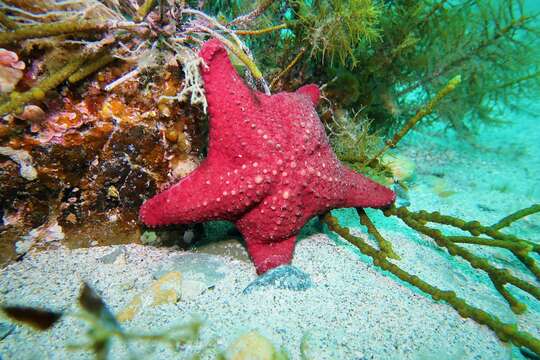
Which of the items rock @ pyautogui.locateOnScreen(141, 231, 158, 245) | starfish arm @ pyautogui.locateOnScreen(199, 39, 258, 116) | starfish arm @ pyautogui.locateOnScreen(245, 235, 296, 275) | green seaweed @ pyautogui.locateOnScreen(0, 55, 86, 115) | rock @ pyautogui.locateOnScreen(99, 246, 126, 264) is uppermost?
starfish arm @ pyautogui.locateOnScreen(199, 39, 258, 116)

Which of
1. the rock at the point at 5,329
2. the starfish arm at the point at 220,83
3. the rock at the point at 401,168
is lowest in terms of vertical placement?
the rock at the point at 5,329

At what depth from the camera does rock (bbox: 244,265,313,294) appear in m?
2.69

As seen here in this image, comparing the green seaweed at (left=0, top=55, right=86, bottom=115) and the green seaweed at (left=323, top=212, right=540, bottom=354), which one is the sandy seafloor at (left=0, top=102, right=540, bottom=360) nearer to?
the green seaweed at (left=323, top=212, right=540, bottom=354)

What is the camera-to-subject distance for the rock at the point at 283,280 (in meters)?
2.69

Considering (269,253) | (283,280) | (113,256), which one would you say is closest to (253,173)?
(269,253)

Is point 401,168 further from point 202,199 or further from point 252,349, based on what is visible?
point 252,349

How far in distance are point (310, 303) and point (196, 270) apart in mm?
1068

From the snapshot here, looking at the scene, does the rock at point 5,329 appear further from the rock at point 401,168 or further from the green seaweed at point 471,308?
the rock at point 401,168

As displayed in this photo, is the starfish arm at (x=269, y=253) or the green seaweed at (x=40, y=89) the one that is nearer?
the green seaweed at (x=40, y=89)

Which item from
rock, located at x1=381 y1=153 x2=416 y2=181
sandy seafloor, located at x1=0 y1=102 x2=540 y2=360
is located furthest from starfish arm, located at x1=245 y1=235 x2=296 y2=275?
rock, located at x1=381 y1=153 x2=416 y2=181

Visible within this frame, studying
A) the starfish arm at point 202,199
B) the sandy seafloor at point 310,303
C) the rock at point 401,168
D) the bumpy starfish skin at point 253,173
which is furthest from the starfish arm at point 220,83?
the rock at point 401,168

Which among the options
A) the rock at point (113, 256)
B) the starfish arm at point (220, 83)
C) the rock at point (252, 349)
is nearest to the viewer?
the rock at point (252, 349)

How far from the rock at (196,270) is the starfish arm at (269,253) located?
12.4 inches

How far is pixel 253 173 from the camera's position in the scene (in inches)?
107
